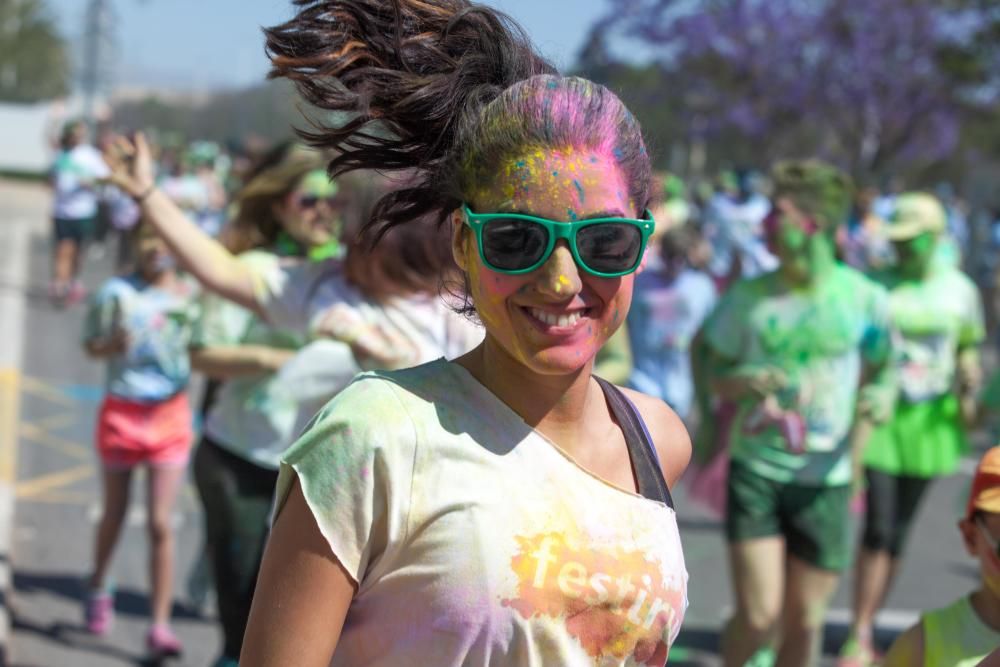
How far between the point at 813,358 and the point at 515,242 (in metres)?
3.14

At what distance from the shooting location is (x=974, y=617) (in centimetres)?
282

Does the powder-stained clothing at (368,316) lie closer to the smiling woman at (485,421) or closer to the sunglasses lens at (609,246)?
the smiling woman at (485,421)

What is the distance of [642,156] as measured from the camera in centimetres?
215

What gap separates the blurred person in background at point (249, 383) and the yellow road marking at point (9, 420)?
133 inches

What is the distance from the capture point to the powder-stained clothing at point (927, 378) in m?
5.96

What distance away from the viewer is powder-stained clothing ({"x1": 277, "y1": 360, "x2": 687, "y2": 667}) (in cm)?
189

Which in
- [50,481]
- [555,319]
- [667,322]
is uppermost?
[555,319]

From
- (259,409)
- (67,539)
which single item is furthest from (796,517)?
(67,539)

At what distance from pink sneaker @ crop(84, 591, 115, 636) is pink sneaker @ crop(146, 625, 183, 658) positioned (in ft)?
1.20

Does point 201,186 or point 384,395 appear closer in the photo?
point 384,395

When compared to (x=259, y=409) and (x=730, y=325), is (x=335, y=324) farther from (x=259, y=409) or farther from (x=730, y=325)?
(x=730, y=325)

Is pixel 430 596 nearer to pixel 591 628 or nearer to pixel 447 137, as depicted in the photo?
pixel 591 628

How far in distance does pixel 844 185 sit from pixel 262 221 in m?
2.09

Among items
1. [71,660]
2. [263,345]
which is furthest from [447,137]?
[71,660]
